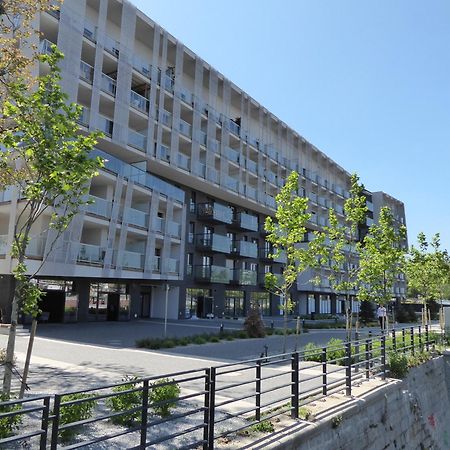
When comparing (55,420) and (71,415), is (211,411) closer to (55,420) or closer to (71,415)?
(71,415)

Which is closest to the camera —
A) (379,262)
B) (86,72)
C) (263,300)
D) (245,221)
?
(379,262)

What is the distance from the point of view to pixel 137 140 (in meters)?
28.8

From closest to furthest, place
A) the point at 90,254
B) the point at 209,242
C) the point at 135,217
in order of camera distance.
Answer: the point at 90,254, the point at 135,217, the point at 209,242

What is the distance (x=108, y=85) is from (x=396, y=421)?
24.6 metres

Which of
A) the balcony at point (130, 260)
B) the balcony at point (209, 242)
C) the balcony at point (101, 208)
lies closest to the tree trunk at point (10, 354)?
the balcony at point (101, 208)

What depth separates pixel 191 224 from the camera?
122ft

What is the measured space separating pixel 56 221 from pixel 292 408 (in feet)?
16.9

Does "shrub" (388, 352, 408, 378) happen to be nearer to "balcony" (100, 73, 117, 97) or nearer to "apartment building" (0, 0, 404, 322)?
"apartment building" (0, 0, 404, 322)

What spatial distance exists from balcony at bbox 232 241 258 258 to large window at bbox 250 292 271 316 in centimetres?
456

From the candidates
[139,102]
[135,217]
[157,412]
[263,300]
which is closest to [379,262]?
[157,412]

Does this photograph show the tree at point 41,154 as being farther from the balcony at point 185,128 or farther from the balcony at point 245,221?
the balcony at point 245,221

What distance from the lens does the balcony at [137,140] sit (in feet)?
92.8

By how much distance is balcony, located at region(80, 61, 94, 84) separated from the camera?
83.4 feet

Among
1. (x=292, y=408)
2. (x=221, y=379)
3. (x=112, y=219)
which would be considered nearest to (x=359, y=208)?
(x=221, y=379)
